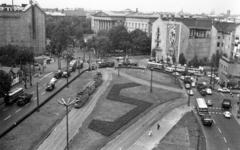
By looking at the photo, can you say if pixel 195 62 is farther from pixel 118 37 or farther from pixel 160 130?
pixel 160 130

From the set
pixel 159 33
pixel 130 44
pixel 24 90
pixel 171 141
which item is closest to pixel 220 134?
pixel 171 141

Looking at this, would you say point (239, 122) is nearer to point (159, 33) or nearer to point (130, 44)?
point (159, 33)

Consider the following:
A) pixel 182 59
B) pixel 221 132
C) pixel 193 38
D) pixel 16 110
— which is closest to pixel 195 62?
pixel 182 59

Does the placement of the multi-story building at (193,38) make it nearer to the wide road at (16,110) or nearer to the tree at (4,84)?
the wide road at (16,110)

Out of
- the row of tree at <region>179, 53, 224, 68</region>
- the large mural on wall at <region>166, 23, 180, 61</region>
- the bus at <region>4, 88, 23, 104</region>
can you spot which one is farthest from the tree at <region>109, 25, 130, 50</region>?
the bus at <region>4, 88, 23, 104</region>

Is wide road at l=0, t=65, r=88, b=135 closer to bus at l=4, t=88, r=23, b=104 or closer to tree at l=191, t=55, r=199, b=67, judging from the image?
bus at l=4, t=88, r=23, b=104

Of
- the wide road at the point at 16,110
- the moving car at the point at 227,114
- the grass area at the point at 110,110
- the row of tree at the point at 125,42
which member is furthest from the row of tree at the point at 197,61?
the wide road at the point at 16,110
